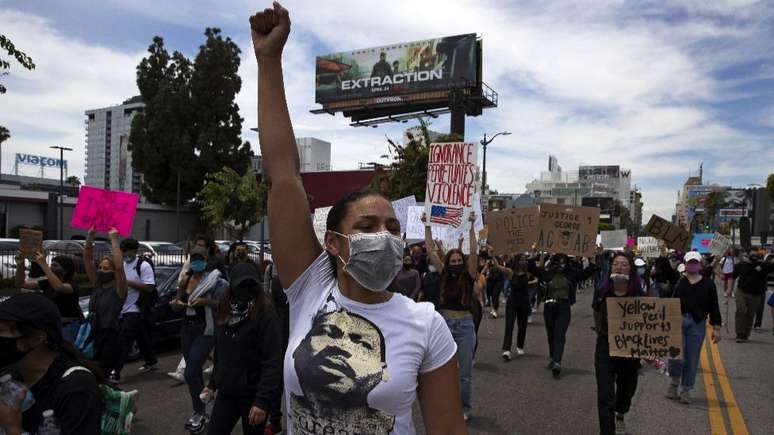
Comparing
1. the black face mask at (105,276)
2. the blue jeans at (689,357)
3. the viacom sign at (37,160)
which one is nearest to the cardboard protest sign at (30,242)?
the black face mask at (105,276)

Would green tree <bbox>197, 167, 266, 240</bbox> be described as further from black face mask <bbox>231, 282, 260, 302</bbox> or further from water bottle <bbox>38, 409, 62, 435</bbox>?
water bottle <bbox>38, 409, 62, 435</bbox>

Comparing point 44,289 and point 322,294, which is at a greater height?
point 322,294

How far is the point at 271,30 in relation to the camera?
1.96 metres

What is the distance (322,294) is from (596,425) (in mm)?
5399

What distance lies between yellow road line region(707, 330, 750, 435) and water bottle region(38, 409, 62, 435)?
249 inches

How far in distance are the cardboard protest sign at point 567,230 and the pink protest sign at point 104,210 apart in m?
6.88

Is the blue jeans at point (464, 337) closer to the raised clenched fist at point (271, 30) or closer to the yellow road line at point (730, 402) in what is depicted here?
the yellow road line at point (730, 402)

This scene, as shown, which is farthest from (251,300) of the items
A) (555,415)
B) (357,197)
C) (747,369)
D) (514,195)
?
(514,195)

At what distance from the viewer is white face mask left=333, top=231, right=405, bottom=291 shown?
1.87 metres

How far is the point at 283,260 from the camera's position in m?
1.90

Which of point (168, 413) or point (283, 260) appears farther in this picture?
point (168, 413)

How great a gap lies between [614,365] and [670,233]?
19.6ft

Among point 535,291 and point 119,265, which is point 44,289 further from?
point 535,291

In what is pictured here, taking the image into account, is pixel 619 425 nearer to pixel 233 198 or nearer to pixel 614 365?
pixel 614 365
